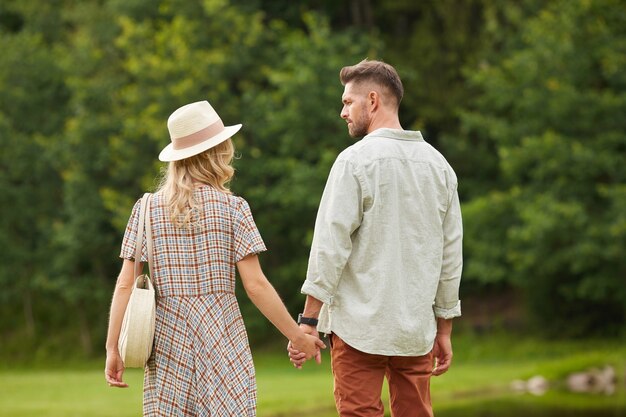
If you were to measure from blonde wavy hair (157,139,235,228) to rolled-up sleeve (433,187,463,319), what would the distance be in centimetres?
92

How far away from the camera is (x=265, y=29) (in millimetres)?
28109

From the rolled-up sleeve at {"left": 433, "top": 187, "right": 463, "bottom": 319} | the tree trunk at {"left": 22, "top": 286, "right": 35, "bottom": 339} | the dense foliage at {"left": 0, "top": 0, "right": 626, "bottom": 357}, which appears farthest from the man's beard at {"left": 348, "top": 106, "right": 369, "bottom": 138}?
the tree trunk at {"left": 22, "top": 286, "right": 35, "bottom": 339}

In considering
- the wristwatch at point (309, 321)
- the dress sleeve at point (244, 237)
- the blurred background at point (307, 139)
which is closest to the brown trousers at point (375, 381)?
the wristwatch at point (309, 321)

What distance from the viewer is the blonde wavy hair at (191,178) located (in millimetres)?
4359

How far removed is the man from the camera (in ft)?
14.3

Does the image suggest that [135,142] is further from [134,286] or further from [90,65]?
[134,286]

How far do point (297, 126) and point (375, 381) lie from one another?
70.5 feet

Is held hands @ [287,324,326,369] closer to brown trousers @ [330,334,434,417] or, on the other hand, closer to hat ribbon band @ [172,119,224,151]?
brown trousers @ [330,334,434,417]

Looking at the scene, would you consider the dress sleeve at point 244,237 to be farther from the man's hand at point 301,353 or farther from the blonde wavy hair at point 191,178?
the man's hand at point 301,353

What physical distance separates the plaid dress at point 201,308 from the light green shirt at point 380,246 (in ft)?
1.05

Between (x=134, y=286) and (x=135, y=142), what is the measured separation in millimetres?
23539

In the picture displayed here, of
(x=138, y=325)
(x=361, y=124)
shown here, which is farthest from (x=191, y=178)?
(x=361, y=124)

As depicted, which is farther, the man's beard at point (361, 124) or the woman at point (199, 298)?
the man's beard at point (361, 124)

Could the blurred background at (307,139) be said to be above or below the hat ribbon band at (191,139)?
below
